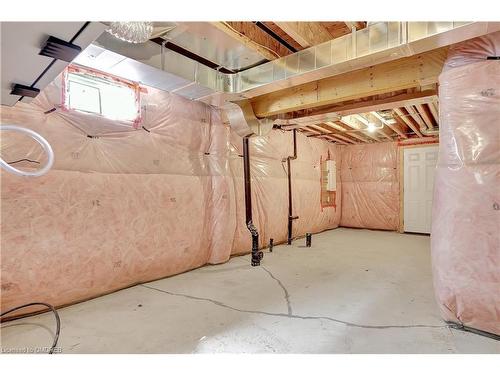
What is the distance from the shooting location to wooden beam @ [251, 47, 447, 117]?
210 centimetres

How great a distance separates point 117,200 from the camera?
2.40 meters

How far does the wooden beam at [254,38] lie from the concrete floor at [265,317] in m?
2.02

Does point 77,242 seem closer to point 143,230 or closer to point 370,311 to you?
point 143,230

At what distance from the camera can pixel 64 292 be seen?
2.07 meters

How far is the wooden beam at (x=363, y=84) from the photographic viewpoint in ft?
6.90

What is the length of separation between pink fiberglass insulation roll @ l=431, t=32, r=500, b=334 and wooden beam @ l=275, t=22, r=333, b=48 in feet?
2.91

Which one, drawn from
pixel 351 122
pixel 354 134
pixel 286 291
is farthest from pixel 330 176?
pixel 286 291

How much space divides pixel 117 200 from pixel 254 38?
71.8 inches

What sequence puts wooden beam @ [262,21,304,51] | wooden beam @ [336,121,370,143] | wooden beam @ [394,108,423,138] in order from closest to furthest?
wooden beam @ [262,21,304,51] < wooden beam @ [394,108,423,138] < wooden beam @ [336,121,370,143]

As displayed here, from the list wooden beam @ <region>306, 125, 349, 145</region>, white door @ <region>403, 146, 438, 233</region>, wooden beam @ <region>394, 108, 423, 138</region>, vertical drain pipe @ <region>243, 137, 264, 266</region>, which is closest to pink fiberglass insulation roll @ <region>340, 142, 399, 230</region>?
white door @ <region>403, 146, 438, 233</region>

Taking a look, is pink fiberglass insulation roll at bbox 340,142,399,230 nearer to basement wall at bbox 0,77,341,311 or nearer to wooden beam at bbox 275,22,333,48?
basement wall at bbox 0,77,341,311

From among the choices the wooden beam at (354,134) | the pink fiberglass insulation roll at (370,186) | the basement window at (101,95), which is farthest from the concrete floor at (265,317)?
the pink fiberglass insulation roll at (370,186)

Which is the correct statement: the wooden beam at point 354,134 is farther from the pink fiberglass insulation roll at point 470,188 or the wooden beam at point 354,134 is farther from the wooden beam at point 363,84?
the pink fiberglass insulation roll at point 470,188
